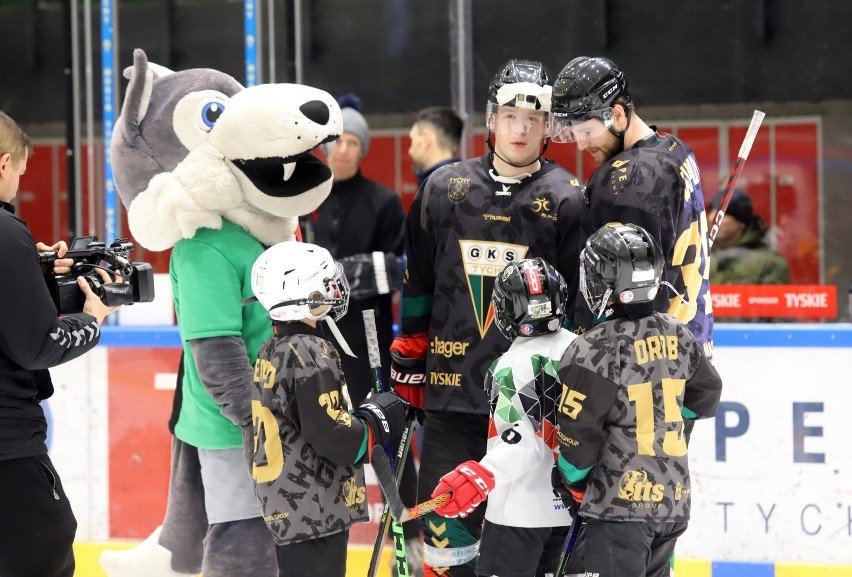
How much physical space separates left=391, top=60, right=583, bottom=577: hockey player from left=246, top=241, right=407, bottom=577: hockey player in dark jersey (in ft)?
1.41

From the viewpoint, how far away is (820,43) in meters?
4.94

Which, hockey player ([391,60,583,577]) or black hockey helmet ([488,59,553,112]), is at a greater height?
black hockey helmet ([488,59,553,112])

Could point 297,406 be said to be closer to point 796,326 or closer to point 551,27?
point 796,326

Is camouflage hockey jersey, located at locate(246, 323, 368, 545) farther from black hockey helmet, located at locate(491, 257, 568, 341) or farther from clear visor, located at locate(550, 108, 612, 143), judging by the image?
clear visor, located at locate(550, 108, 612, 143)

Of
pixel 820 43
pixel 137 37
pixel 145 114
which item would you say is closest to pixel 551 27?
pixel 820 43

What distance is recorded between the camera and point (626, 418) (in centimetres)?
251

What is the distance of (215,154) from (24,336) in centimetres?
75

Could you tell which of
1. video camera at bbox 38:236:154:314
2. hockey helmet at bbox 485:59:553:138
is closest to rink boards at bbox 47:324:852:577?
hockey helmet at bbox 485:59:553:138

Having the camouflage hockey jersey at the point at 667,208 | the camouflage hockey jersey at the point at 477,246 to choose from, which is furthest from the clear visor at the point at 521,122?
the camouflage hockey jersey at the point at 667,208

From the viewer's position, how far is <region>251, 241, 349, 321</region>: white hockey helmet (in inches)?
104

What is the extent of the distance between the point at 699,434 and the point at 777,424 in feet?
0.78

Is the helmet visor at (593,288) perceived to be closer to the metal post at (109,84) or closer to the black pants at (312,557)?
the black pants at (312,557)

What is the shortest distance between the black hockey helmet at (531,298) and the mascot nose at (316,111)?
648 millimetres

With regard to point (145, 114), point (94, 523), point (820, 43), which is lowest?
point (94, 523)
